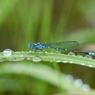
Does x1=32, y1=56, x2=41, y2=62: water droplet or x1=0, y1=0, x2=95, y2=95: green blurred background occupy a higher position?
x1=0, y1=0, x2=95, y2=95: green blurred background

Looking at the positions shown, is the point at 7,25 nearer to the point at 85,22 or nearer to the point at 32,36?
the point at 32,36

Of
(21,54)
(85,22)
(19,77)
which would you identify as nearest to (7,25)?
(19,77)

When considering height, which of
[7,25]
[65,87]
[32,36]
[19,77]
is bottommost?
[65,87]

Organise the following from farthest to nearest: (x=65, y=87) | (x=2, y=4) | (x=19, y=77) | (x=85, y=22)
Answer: (x=85, y=22) → (x=2, y=4) → (x=19, y=77) → (x=65, y=87)

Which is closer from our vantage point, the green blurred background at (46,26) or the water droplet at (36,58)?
the water droplet at (36,58)

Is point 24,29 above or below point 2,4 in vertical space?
below

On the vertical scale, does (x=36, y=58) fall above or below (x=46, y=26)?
below

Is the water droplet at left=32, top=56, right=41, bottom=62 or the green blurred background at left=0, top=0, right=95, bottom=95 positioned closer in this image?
the water droplet at left=32, top=56, right=41, bottom=62

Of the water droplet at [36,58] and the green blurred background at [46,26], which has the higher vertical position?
the green blurred background at [46,26]
